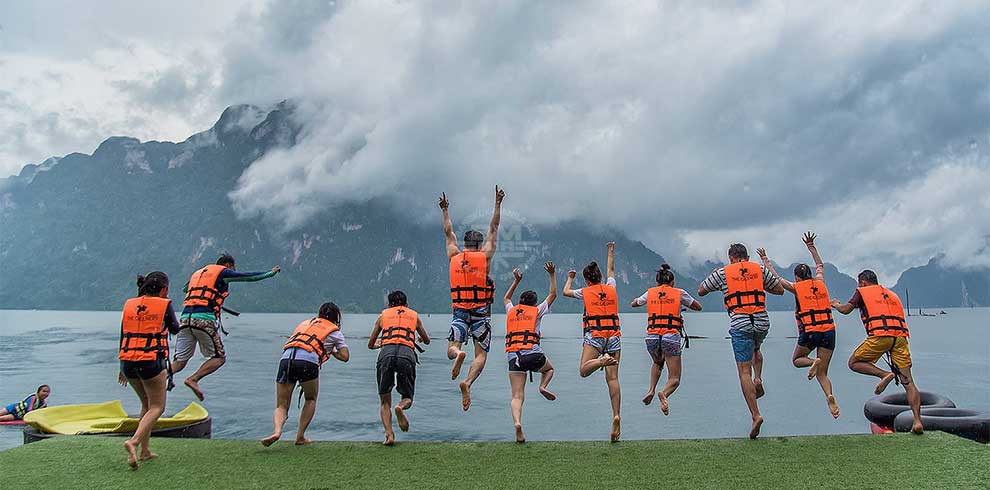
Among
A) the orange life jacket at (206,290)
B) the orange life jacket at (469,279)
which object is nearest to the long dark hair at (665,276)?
the orange life jacket at (469,279)

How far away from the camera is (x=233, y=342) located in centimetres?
11975

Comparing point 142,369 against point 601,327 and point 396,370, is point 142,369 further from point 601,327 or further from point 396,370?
point 601,327

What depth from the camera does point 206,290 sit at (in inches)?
488

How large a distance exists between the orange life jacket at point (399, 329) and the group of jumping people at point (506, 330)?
19 mm

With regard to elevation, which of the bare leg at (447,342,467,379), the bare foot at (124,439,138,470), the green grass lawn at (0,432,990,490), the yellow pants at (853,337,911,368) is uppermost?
the bare leg at (447,342,467,379)

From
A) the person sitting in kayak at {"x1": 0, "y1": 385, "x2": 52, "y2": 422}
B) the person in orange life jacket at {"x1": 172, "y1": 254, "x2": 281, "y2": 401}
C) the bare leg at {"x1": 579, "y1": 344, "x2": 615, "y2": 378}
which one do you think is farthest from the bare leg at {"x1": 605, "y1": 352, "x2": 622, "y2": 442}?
the person sitting in kayak at {"x1": 0, "y1": 385, "x2": 52, "y2": 422}

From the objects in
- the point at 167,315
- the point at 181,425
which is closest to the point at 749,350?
the point at 167,315

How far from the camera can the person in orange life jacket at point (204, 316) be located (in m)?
12.2

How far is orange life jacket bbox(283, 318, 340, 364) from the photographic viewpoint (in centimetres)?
1090

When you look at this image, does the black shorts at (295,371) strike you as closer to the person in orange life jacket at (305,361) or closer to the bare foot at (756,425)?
the person in orange life jacket at (305,361)

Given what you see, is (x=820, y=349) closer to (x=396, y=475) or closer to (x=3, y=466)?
(x=396, y=475)

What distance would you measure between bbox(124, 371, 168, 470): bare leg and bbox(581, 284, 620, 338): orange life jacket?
25.2 ft

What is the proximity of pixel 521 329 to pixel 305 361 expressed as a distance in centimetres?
397

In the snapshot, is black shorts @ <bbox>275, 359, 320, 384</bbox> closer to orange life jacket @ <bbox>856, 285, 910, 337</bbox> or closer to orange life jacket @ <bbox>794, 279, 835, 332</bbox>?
orange life jacket @ <bbox>794, 279, 835, 332</bbox>
